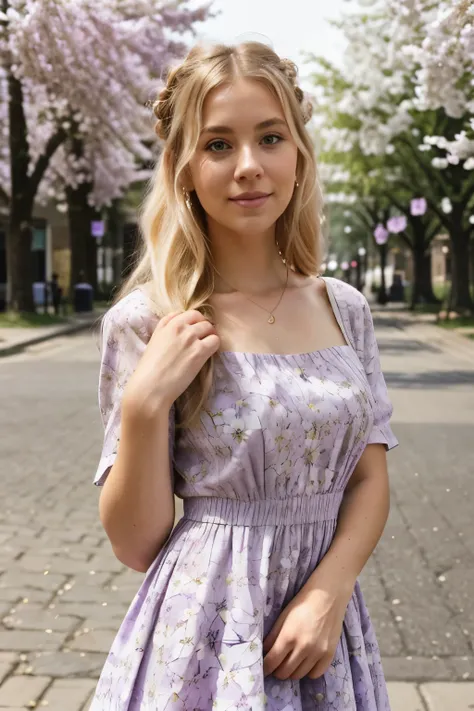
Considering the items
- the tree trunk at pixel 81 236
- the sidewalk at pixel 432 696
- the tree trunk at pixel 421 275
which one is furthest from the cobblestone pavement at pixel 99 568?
the tree trunk at pixel 421 275

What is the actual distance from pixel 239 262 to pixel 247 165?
25cm

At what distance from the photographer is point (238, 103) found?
1.96 metres

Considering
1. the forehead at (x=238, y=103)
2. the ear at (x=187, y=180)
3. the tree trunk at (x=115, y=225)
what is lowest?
the ear at (x=187, y=180)

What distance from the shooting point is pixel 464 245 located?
1293 inches

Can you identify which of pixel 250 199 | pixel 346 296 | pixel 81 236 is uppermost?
→ pixel 81 236

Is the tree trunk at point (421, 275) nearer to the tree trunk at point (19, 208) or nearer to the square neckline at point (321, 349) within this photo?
the tree trunk at point (19, 208)

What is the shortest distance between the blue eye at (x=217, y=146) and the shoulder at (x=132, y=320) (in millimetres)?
308

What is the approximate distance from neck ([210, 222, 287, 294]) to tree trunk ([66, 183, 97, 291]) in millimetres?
34711

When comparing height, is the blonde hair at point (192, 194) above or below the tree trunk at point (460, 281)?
below

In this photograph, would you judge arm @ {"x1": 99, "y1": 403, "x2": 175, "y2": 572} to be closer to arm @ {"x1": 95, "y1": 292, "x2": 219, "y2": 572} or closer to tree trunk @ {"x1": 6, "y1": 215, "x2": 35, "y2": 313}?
arm @ {"x1": 95, "y1": 292, "x2": 219, "y2": 572}

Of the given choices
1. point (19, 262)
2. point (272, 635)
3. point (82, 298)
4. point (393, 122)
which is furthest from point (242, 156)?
point (82, 298)

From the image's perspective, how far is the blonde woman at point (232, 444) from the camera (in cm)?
186

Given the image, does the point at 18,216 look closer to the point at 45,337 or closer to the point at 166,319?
the point at 45,337

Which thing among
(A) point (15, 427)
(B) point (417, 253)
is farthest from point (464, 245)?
(A) point (15, 427)
